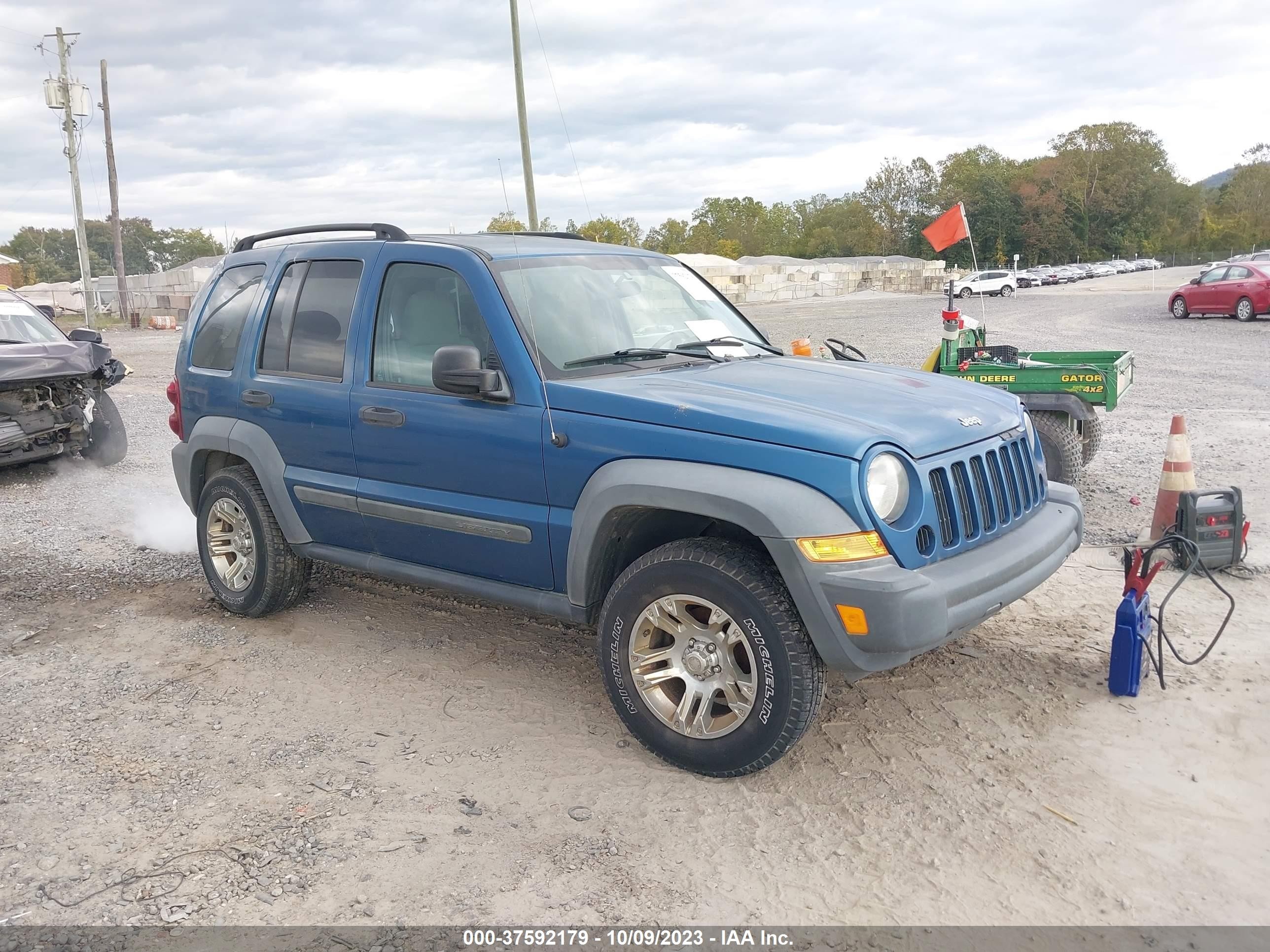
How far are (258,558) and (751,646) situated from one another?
3.04m

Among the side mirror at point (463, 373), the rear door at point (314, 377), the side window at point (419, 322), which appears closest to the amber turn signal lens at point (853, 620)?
the side mirror at point (463, 373)

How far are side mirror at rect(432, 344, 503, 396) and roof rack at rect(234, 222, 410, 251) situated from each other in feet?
3.34

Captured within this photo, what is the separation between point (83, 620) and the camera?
5.63 metres

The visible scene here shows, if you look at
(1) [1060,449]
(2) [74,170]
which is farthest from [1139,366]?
(2) [74,170]

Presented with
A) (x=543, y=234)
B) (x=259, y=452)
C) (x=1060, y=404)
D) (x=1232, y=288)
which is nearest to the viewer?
(x=259, y=452)

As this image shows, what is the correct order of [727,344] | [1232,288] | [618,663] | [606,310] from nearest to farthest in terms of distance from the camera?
[618,663] → [606,310] → [727,344] → [1232,288]

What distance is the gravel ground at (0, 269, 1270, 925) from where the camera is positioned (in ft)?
9.93

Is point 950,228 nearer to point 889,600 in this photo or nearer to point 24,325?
point 889,600

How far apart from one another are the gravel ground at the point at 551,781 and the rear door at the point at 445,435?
71 cm

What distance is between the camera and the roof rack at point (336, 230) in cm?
472

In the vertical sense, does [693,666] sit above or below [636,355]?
below

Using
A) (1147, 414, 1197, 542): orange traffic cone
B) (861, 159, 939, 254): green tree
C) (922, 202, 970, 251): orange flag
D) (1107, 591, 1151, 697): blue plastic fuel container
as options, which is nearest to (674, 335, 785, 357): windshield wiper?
(1107, 591, 1151, 697): blue plastic fuel container

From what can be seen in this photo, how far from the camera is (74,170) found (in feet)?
119

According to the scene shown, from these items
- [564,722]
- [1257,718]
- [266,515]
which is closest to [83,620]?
[266,515]
